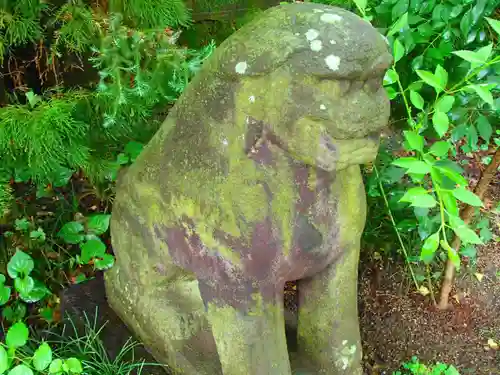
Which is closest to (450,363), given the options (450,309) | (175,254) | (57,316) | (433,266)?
(450,309)

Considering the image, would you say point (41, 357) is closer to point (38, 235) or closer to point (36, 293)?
point (36, 293)

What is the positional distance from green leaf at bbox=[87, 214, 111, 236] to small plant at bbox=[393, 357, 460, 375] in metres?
0.95

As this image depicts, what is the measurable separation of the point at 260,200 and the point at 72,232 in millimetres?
1091

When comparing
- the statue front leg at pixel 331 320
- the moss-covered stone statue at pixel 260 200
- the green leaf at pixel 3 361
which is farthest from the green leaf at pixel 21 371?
the statue front leg at pixel 331 320

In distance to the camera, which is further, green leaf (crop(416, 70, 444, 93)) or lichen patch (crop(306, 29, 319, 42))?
green leaf (crop(416, 70, 444, 93))

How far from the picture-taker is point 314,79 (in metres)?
0.72

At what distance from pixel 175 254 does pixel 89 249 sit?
0.75 meters

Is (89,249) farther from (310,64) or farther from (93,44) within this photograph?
(310,64)

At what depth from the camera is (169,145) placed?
3.04ft

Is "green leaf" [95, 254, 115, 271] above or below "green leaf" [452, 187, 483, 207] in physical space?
below

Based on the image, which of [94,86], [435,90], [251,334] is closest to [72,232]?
[94,86]

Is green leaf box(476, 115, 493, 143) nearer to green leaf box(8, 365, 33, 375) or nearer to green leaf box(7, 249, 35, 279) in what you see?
green leaf box(8, 365, 33, 375)

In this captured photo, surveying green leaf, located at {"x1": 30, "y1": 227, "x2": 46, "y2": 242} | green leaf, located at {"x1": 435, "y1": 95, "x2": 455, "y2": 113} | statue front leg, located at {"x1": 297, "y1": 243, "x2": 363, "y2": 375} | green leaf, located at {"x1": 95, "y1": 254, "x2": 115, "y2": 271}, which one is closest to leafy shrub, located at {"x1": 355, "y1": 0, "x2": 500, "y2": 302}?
green leaf, located at {"x1": 435, "y1": 95, "x2": 455, "y2": 113}

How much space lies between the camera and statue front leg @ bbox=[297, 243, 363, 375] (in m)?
0.98
